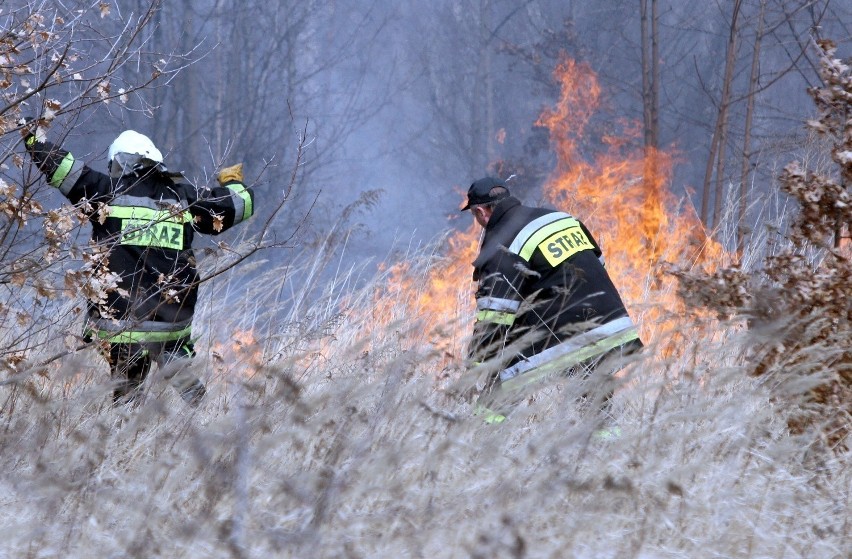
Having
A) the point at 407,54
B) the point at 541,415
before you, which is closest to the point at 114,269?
the point at 541,415

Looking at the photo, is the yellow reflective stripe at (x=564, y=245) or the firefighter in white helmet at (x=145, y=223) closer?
the yellow reflective stripe at (x=564, y=245)

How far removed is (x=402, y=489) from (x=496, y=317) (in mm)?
1905

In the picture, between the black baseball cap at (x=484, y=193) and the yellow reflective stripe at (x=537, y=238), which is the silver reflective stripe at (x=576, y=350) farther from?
the black baseball cap at (x=484, y=193)

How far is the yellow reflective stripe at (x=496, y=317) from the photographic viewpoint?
4.53 metres

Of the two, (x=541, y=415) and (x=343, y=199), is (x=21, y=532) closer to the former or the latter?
(x=541, y=415)

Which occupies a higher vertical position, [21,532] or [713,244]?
[21,532]

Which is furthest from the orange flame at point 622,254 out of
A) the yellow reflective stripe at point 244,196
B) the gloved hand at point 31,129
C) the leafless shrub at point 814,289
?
the gloved hand at point 31,129

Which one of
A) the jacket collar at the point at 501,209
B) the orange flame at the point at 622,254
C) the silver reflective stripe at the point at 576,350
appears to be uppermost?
the jacket collar at the point at 501,209

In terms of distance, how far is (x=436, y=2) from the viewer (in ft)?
99.3

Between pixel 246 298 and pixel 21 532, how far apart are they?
124 inches

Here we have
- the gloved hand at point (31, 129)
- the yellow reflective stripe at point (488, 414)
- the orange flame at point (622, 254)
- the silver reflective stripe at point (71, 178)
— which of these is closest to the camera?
the yellow reflective stripe at point (488, 414)

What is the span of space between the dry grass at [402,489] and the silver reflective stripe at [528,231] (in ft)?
4.95

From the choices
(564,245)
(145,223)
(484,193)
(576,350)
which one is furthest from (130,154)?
(576,350)

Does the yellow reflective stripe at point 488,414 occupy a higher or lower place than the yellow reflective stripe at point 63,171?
lower
